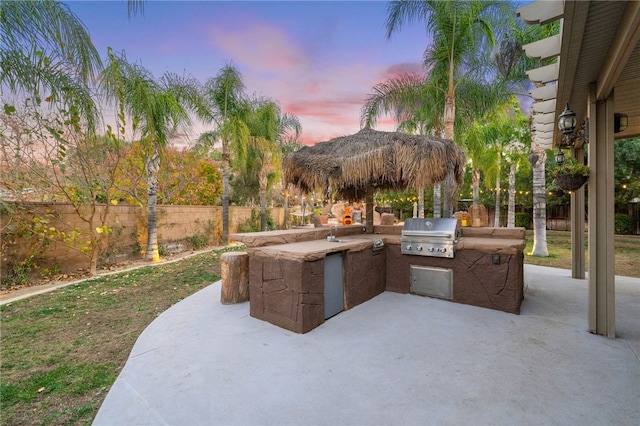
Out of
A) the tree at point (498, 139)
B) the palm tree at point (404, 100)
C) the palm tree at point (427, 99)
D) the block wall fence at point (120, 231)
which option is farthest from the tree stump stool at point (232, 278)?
the tree at point (498, 139)

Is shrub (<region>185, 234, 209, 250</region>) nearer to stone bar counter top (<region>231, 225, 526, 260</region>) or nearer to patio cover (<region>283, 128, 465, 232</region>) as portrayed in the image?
patio cover (<region>283, 128, 465, 232</region>)

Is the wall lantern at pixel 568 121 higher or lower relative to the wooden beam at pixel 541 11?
lower

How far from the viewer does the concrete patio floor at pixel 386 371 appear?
186 cm

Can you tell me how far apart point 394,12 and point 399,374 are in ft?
26.3

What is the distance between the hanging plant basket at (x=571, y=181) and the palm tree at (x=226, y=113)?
9743 mm

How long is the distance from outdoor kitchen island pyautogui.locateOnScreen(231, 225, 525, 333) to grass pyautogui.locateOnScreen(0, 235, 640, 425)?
1.56 metres

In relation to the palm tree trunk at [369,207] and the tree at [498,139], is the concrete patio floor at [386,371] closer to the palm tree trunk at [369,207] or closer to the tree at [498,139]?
the palm tree trunk at [369,207]

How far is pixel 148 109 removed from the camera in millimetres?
6938

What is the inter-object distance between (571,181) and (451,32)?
5455mm

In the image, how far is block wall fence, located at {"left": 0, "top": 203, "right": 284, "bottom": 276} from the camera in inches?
217

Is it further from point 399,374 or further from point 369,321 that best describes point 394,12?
point 399,374

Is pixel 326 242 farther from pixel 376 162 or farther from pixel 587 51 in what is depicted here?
pixel 587 51

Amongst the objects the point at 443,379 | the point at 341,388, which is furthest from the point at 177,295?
the point at 443,379

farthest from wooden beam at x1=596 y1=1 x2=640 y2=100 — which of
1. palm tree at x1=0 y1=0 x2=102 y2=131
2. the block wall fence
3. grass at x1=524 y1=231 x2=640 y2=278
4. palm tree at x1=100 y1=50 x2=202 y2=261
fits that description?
the block wall fence
